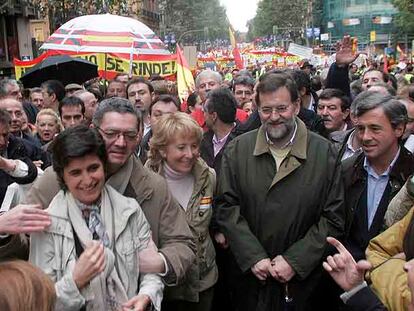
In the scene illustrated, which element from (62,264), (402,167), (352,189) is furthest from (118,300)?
(402,167)

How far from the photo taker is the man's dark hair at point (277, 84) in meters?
3.54

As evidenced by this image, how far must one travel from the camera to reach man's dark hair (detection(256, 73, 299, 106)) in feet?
11.6

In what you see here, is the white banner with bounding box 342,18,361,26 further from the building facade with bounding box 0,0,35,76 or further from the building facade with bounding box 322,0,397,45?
the building facade with bounding box 0,0,35,76

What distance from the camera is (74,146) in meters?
2.55

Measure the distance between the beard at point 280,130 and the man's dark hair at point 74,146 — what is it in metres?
1.23

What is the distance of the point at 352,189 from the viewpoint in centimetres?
354

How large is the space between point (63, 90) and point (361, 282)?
637 centimetres

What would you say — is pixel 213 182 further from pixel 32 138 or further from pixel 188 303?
pixel 32 138

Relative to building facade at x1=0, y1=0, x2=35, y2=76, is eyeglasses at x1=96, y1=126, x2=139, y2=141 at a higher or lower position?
lower

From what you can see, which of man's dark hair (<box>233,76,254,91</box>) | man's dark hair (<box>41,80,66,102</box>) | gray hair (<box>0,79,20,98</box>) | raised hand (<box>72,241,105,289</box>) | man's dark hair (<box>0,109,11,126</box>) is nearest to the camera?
raised hand (<box>72,241,105,289</box>)

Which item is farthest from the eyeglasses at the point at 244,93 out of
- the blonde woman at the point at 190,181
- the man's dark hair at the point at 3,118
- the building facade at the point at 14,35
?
the building facade at the point at 14,35

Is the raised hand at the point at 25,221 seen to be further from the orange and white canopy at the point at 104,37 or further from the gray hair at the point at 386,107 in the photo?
the orange and white canopy at the point at 104,37

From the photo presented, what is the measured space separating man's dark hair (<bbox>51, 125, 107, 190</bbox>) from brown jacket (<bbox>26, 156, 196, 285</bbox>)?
0.21 m

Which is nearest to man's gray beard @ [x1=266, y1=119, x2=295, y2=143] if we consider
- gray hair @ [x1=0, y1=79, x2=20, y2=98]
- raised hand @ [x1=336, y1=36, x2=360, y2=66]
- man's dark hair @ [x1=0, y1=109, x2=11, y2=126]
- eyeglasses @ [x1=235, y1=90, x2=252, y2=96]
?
man's dark hair @ [x1=0, y1=109, x2=11, y2=126]
